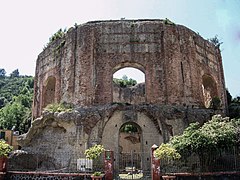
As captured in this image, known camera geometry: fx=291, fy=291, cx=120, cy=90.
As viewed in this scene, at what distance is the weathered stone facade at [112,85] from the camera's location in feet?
55.5

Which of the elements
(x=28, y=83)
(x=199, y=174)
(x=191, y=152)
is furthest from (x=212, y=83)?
(x=28, y=83)

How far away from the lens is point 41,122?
18.3m

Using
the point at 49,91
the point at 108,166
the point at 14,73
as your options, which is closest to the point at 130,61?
the point at 49,91

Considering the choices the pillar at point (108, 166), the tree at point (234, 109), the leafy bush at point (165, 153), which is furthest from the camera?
the tree at point (234, 109)

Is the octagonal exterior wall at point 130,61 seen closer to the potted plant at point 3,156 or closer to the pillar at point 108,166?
the potted plant at point 3,156

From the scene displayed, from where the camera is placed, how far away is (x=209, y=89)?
76.0 feet

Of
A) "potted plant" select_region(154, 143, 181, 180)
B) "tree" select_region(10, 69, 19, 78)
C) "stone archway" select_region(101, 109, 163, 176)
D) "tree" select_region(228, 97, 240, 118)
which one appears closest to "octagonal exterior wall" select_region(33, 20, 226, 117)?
"stone archway" select_region(101, 109, 163, 176)

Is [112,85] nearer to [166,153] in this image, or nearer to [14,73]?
[166,153]

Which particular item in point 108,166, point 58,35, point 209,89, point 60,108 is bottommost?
point 108,166

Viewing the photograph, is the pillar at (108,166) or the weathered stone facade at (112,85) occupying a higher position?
the weathered stone facade at (112,85)

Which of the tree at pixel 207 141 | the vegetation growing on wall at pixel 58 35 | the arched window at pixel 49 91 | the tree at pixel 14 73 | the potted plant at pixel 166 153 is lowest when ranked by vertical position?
the potted plant at pixel 166 153

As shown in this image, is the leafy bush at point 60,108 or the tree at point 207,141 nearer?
the tree at point 207,141

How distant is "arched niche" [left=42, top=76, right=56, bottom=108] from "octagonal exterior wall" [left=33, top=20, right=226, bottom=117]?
1.82m

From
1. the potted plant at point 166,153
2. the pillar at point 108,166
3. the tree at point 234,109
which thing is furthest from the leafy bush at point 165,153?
the tree at point 234,109
